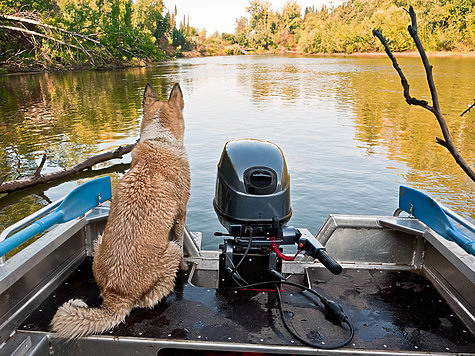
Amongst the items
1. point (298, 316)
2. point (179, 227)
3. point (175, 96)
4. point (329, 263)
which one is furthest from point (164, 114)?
point (298, 316)

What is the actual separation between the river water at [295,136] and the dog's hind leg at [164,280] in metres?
3.40

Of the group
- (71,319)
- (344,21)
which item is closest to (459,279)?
(71,319)

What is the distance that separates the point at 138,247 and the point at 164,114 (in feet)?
4.61

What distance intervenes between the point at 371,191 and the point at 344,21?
107 m

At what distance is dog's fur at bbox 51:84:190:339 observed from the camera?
272cm

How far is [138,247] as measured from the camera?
9.53ft

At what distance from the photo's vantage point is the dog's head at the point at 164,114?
3732mm

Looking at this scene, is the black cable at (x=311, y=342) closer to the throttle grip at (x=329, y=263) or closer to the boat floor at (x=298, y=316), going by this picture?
the boat floor at (x=298, y=316)

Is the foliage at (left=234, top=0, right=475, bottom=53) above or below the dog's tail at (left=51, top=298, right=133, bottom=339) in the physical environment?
above

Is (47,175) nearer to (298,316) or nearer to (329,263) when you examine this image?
(298,316)

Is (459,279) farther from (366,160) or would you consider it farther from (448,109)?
(448,109)

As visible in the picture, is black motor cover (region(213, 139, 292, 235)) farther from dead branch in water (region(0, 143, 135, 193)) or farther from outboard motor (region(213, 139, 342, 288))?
dead branch in water (region(0, 143, 135, 193))

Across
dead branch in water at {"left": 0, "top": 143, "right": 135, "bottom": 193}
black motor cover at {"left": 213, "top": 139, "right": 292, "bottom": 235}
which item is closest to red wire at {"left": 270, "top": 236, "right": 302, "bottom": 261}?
black motor cover at {"left": 213, "top": 139, "right": 292, "bottom": 235}

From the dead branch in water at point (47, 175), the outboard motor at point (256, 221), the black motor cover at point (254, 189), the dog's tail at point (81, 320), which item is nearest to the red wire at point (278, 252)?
the outboard motor at point (256, 221)
